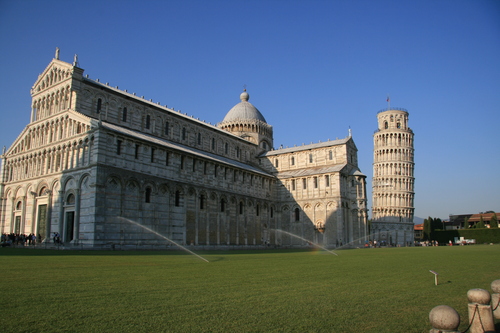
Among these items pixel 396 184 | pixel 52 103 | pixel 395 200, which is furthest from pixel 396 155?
pixel 52 103

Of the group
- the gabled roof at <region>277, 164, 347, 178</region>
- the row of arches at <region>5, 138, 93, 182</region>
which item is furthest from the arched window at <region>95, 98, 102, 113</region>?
the gabled roof at <region>277, 164, 347, 178</region>

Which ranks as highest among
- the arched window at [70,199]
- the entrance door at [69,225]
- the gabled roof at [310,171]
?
the gabled roof at [310,171]

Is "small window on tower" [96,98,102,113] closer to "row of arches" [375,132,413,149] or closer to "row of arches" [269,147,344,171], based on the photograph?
"row of arches" [269,147,344,171]

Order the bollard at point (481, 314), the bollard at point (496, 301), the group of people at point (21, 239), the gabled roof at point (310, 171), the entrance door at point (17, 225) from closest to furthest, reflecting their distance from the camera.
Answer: the bollard at point (481, 314)
the bollard at point (496, 301)
the group of people at point (21, 239)
the entrance door at point (17, 225)
the gabled roof at point (310, 171)

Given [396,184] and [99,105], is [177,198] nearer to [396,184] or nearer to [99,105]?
[99,105]

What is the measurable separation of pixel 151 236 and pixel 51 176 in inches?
452

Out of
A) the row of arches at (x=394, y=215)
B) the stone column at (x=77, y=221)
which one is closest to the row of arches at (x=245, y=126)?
the stone column at (x=77, y=221)

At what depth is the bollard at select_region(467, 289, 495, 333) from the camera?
674cm

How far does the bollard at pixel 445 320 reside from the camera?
564cm

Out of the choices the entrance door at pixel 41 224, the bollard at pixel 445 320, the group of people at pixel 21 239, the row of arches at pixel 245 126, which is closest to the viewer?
the bollard at pixel 445 320

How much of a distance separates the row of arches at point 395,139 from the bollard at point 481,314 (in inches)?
3643

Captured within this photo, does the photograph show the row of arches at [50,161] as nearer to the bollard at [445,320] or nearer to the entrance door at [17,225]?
the entrance door at [17,225]

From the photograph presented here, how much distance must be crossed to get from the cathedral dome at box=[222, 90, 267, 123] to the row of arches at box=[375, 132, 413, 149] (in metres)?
36.5

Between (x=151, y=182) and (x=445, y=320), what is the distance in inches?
1419
